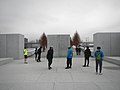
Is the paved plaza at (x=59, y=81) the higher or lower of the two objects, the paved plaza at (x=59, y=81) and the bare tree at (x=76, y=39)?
the lower

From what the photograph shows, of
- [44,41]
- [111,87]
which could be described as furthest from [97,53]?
[44,41]

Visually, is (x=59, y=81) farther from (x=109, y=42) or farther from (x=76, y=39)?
(x=76, y=39)

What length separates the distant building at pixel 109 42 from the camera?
23391 mm

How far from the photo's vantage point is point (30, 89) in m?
6.52

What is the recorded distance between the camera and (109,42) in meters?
23.4

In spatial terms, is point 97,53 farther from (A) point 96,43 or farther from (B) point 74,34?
(B) point 74,34

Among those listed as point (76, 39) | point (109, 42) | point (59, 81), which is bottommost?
point (59, 81)

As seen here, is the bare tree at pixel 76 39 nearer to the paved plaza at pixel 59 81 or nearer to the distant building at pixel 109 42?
the distant building at pixel 109 42

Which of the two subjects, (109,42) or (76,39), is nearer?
(109,42)

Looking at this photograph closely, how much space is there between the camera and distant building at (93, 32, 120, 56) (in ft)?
76.7

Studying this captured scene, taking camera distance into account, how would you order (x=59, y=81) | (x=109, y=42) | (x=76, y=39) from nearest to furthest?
(x=59, y=81)
(x=109, y=42)
(x=76, y=39)

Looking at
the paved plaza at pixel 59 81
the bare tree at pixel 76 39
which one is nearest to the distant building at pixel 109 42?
the paved plaza at pixel 59 81

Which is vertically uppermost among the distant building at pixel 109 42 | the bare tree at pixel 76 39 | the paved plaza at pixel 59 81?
the bare tree at pixel 76 39

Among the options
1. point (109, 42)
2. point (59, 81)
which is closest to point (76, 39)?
point (109, 42)
